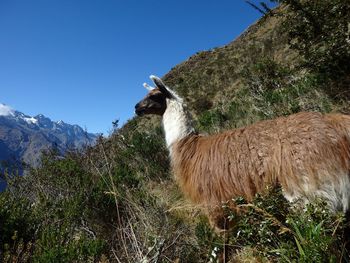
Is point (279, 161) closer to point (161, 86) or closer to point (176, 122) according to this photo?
point (176, 122)

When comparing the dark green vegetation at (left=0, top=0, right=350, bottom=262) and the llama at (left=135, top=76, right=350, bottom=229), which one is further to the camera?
the llama at (left=135, top=76, right=350, bottom=229)

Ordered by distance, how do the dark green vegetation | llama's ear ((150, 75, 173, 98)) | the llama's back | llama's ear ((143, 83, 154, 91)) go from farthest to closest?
llama's ear ((143, 83, 154, 91))
llama's ear ((150, 75, 173, 98))
the llama's back
the dark green vegetation

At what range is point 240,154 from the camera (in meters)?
3.39

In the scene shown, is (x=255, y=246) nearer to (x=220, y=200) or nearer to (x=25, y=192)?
(x=220, y=200)

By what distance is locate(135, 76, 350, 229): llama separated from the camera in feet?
9.08

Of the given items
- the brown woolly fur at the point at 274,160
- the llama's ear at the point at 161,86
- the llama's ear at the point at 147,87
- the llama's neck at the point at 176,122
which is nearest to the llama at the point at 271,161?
the brown woolly fur at the point at 274,160

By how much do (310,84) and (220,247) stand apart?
5.16m

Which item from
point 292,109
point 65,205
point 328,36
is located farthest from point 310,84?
point 65,205

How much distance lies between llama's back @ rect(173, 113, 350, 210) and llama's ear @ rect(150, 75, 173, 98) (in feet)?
3.86

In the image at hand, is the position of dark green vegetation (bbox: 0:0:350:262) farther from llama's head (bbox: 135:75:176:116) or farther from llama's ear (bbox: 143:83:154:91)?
llama's ear (bbox: 143:83:154:91)

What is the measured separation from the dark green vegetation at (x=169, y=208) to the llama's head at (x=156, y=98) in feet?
2.86

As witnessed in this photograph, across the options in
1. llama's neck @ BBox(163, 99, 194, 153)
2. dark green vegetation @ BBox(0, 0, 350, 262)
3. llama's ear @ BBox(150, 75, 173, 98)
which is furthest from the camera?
llama's ear @ BBox(150, 75, 173, 98)

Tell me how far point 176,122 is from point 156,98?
2.15ft

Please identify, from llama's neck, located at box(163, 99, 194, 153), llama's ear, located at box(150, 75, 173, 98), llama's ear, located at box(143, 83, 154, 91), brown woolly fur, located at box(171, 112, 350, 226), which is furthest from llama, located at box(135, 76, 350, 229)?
llama's ear, located at box(143, 83, 154, 91)
